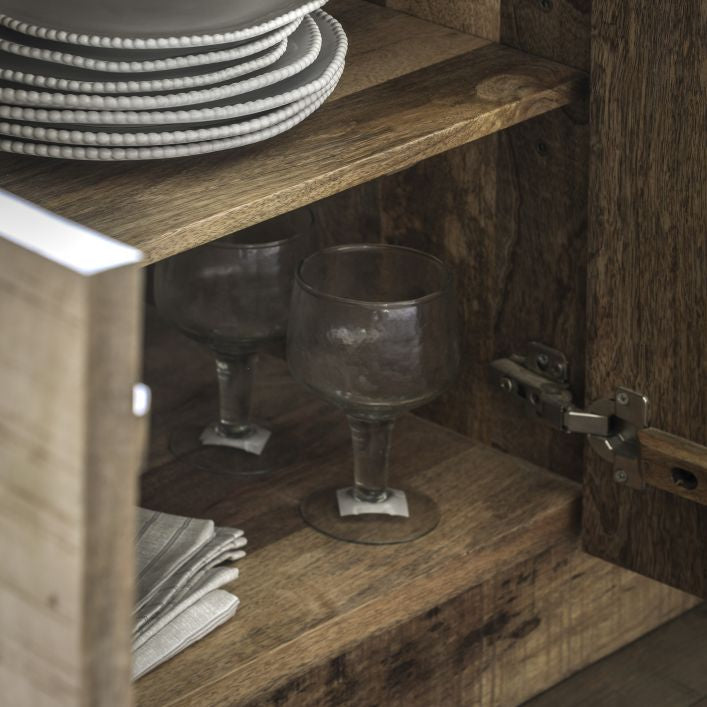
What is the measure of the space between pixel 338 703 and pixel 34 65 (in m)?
0.48

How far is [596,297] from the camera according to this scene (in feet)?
3.31

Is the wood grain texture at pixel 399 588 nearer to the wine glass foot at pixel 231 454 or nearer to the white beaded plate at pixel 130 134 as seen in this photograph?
the wine glass foot at pixel 231 454

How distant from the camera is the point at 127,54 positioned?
78cm

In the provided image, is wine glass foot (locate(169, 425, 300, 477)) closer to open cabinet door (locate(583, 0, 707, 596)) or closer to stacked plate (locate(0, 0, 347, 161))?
open cabinet door (locate(583, 0, 707, 596))

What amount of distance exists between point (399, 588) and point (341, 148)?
1.04ft

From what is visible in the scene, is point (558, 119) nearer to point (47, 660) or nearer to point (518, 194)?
point (518, 194)

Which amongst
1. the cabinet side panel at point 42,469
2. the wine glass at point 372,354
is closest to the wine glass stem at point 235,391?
the wine glass at point 372,354

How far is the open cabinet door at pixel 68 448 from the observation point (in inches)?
18.2

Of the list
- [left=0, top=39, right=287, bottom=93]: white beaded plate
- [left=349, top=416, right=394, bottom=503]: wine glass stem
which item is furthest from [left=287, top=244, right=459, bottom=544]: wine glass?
[left=0, top=39, right=287, bottom=93]: white beaded plate

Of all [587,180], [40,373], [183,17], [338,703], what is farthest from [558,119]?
[40,373]

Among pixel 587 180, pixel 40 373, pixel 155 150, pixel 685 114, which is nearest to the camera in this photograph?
A: pixel 40 373

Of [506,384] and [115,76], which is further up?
[115,76]

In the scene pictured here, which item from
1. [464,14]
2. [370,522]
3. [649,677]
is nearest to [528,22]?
[464,14]

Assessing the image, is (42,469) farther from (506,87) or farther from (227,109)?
(506,87)
